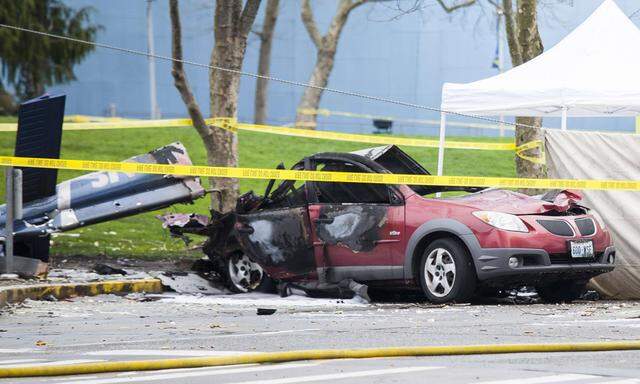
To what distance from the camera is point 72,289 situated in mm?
14062

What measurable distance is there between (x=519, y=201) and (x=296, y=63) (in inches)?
1389

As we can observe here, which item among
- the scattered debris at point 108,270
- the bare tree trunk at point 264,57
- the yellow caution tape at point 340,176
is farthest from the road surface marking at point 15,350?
the bare tree trunk at point 264,57

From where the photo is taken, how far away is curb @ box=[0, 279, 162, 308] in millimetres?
13069

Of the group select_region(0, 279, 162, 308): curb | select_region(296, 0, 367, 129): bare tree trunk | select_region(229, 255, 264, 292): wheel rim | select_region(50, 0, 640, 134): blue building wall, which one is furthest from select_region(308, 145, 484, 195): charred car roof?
select_region(50, 0, 640, 134): blue building wall

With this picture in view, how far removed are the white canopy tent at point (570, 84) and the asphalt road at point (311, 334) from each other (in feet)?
11.3

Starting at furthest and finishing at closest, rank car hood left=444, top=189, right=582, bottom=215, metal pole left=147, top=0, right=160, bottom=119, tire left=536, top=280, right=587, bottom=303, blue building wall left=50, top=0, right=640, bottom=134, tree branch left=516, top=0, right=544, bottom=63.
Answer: blue building wall left=50, top=0, right=640, bottom=134
metal pole left=147, top=0, right=160, bottom=119
tree branch left=516, top=0, right=544, bottom=63
tire left=536, top=280, right=587, bottom=303
car hood left=444, top=189, right=582, bottom=215

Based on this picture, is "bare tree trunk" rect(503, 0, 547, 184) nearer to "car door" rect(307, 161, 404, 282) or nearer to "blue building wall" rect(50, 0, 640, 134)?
"car door" rect(307, 161, 404, 282)

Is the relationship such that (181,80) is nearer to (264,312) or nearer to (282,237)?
(282,237)

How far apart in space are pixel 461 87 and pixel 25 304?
6215 mm

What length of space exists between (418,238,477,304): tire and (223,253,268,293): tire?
2137 mm

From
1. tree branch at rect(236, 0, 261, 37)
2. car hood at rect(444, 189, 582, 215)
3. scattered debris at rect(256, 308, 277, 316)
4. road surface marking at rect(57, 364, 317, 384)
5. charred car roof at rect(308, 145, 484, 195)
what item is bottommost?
scattered debris at rect(256, 308, 277, 316)

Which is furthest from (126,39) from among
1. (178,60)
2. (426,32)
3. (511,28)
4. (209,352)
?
(209,352)

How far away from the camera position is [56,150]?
47.1ft

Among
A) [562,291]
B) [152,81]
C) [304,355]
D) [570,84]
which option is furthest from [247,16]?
[152,81]
